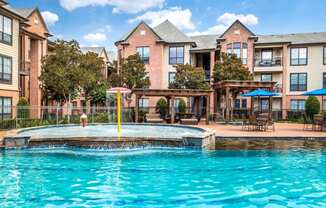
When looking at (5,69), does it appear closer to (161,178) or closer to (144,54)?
(144,54)

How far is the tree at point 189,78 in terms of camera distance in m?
31.5

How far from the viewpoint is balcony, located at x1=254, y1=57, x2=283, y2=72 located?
37.7 meters

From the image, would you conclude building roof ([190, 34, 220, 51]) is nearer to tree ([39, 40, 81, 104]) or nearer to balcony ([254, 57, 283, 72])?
balcony ([254, 57, 283, 72])

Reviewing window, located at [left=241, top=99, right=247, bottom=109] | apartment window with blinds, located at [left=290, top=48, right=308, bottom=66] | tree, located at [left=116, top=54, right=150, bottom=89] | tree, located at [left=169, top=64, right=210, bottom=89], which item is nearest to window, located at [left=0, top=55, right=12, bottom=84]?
tree, located at [left=116, top=54, right=150, bottom=89]

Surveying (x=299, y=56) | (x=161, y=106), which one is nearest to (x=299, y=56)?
(x=299, y=56)

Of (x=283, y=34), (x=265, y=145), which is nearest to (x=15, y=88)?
Result: (x=265, y=145)

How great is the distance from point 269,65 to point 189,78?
11433 mm

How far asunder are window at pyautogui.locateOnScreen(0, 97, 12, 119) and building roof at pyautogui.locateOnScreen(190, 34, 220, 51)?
19.9 meters

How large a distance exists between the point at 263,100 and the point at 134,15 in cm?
1812

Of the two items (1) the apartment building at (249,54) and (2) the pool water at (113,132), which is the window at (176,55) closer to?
(1) the apartment building at (249,54)

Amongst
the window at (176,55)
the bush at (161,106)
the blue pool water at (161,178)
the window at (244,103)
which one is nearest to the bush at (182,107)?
the bush at (161,106)

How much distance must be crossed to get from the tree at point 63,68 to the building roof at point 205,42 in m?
15.1

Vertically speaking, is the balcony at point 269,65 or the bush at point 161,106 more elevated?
the balcony at point 269,65

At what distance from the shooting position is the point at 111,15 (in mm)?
31922
